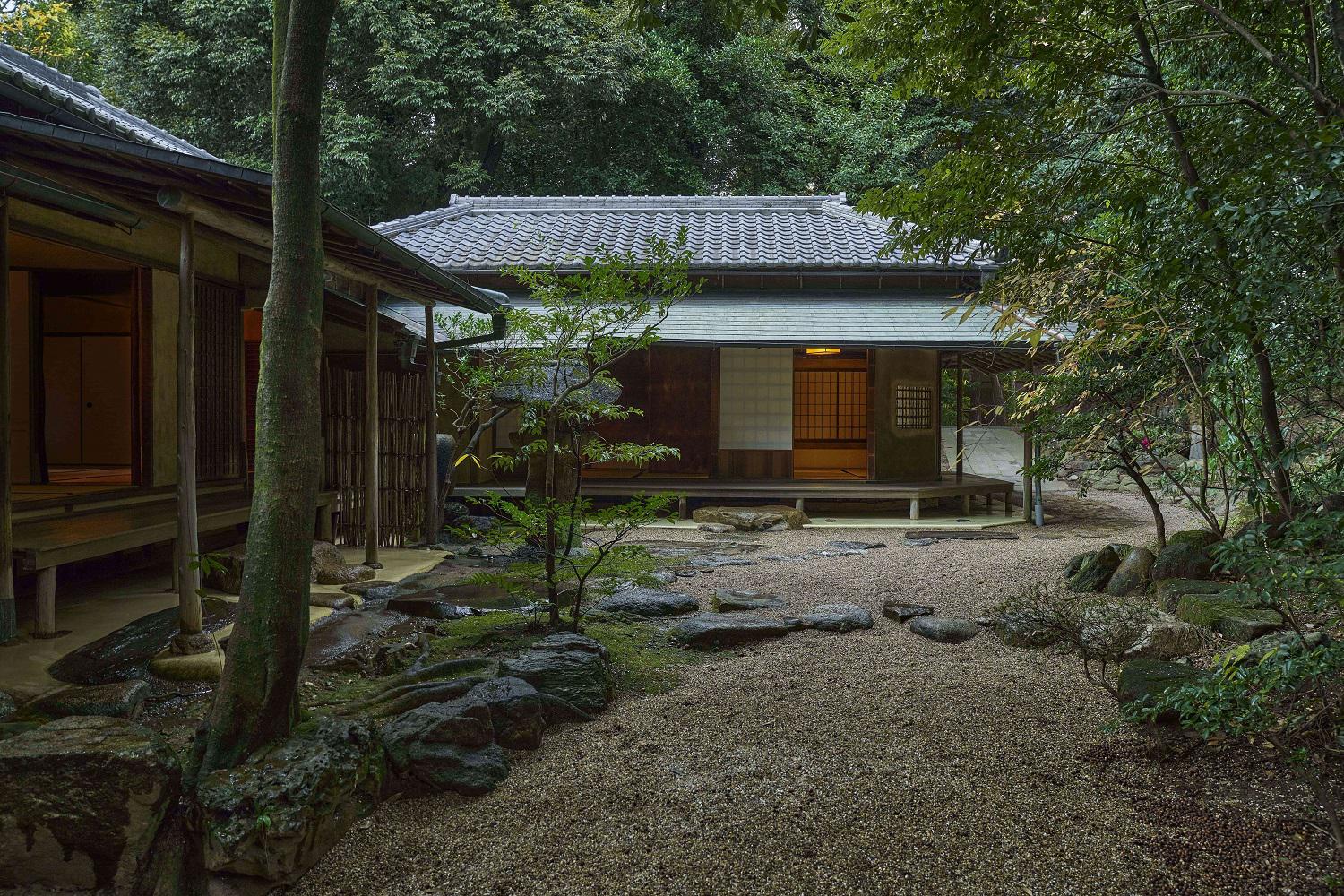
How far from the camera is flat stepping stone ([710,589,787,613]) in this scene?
6516mm

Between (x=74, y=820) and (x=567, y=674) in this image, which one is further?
(x=567, y=674)

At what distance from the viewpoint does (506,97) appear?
17.6m

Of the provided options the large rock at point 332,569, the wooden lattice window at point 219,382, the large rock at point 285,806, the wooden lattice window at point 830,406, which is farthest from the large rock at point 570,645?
the wooden lattice window at point 830,406

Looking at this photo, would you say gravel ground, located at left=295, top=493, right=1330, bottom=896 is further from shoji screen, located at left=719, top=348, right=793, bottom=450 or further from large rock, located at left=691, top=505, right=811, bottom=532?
shoji screen, located at left=719, top=348, right=793, bottom=450

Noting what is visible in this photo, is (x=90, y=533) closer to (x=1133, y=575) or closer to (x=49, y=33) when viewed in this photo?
(x=1133, y=575)

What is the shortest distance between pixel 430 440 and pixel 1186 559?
6.70m

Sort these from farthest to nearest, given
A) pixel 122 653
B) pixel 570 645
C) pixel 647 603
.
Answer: pixel 647 603, pixel 570 645, pixel 122 653

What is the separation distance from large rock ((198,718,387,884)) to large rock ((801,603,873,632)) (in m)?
3.55

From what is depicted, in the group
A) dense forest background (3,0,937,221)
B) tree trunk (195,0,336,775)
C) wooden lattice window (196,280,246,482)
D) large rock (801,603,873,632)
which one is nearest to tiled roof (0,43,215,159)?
wooden lattice window (196,280,246,482)

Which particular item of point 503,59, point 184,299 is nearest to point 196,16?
point 503,59

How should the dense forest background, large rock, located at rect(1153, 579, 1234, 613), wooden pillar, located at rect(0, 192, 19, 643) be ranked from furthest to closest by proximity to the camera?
the dense forest background, large rock, located at rect(1153, 579, 1234, 613), wooden pillar, located at rect(0, 192, 19, 643)

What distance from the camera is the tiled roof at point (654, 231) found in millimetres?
12805

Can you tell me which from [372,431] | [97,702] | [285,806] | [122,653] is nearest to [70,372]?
[372,431]

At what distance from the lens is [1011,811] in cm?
311
